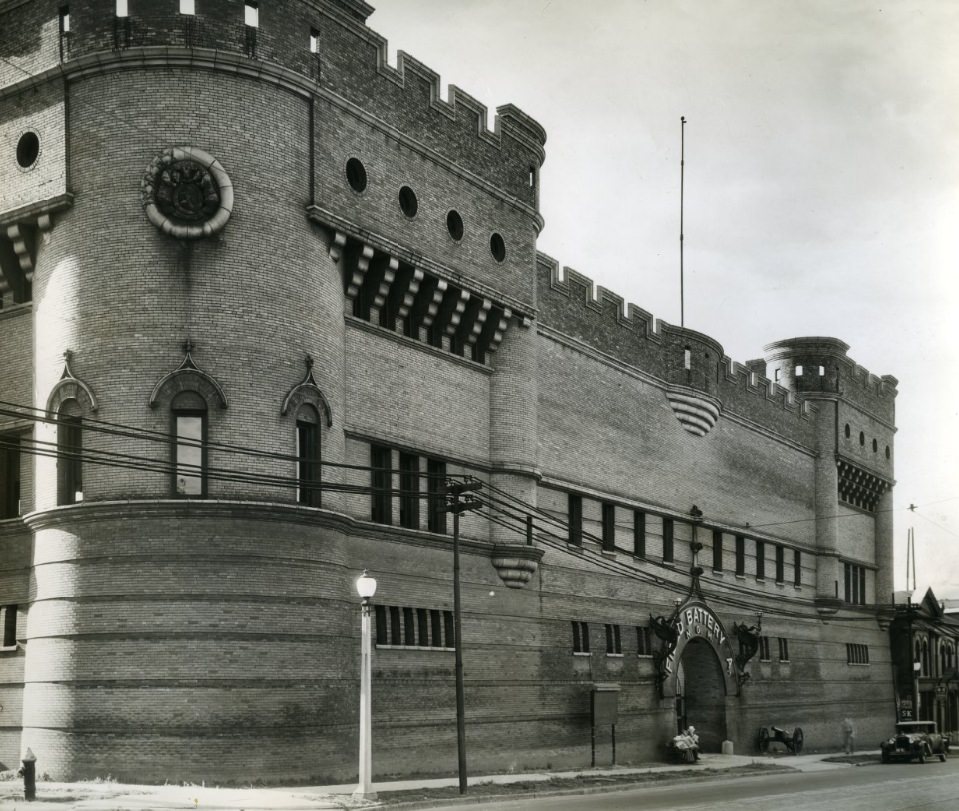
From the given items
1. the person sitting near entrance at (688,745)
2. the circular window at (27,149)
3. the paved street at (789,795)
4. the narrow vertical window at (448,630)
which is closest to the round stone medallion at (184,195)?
the circular window at (27,149)

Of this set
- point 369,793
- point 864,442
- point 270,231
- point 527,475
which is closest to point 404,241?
point 270,231

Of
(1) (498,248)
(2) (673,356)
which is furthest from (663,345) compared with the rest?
(1) (498,248)

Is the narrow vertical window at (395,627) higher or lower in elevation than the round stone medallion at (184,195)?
lower

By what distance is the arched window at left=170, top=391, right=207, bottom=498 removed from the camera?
86.1ft

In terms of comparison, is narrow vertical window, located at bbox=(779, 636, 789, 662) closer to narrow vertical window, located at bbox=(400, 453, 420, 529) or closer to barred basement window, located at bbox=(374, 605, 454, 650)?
barred basement window, located at bbox=(374, 605, 454, 650)

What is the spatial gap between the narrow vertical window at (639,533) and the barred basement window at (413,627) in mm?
11599

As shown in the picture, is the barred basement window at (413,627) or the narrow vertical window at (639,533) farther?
the narrow vertical window at (639,533)

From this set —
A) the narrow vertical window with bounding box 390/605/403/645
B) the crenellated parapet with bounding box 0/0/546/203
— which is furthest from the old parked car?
the crenellated parapet with bounding box 0/0/546/203

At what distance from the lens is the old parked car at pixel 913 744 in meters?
47.0

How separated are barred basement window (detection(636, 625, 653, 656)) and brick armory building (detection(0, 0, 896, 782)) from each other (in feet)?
6.50

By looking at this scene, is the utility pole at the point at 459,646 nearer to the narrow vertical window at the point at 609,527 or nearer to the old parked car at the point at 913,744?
the narrow vertical window at the point at 609,527

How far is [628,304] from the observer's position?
144 ft

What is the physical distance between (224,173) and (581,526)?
16769 mm

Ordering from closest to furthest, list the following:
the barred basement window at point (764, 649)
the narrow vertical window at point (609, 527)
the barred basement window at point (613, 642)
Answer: the barred basement window at point (613, 642) < the narrow vertical window at point (609, 527) < the barred basement window at point (764, 649)
